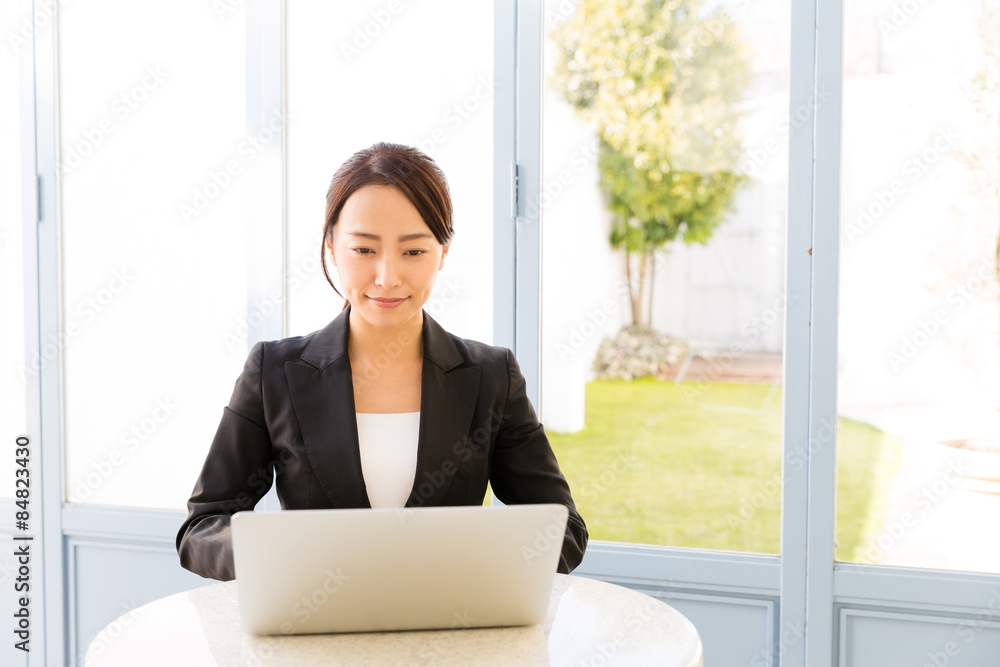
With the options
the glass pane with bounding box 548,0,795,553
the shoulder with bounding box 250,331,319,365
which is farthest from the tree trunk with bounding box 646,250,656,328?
the shoulder with bounding box 250,331,319,365

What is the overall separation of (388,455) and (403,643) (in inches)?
21.8

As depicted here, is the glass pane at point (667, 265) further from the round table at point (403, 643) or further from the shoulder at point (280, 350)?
the round table at point (403, 643)

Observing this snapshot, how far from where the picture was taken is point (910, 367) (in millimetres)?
2285

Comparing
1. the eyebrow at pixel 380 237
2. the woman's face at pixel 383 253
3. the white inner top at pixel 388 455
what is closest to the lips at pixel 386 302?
the woman's face at pixel 383 253

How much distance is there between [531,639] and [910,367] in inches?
61.2

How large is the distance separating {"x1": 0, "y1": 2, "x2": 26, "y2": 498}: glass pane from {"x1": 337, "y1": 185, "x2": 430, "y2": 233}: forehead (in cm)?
186

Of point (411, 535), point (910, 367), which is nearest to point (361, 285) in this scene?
point (411, 535)

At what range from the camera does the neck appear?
174 cm

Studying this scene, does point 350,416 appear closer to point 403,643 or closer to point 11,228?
point 403,643

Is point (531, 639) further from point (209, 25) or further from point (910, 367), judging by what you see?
point (209, 25)

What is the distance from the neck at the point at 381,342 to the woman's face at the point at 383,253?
0.07 m

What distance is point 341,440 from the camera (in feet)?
5.38

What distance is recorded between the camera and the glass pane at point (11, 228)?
2.92 meters

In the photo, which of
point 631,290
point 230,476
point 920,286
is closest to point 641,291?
point 631,290
